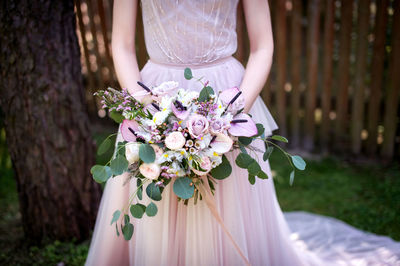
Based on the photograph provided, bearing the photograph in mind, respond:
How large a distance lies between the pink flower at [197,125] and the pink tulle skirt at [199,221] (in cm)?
38

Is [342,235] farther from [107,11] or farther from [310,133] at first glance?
[107,11]

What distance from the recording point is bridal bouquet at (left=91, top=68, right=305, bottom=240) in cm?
137

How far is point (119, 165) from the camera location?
1.39 meters

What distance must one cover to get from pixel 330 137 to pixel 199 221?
3086mm

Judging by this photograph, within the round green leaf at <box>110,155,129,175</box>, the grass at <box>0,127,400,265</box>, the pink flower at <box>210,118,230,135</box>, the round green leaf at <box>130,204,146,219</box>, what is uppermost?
the pink flower at <box>210,118,230,135</box>

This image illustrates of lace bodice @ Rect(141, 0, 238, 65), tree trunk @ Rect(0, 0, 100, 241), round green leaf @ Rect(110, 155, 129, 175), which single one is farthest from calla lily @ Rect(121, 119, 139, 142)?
tree trunk @ Rect(0, 0, 100, 241)

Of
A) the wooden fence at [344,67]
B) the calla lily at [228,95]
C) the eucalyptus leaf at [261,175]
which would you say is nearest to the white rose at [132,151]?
the calla lily at [228,95]

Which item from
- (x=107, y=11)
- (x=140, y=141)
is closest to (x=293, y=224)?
A: (x=140, y=141)

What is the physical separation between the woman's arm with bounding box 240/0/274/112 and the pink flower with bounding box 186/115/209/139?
0.40 metres

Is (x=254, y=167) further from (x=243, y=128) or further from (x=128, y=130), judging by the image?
(x=128, y=130)

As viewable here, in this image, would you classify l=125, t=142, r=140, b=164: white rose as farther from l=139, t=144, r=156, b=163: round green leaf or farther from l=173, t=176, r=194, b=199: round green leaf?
l=173, t=176, r=194, b=199: round green leaf

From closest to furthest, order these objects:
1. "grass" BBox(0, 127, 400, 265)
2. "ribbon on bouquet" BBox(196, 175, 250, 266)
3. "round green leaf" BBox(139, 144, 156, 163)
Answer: "round green leaf" BBox(139, 144, 156, 163), "ribbon on bouquet" BBox(196, 175, 250, 266), "grass" BBox(0, 127, 400, 265)

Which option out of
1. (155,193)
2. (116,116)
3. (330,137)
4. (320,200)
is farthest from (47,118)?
(330,137)

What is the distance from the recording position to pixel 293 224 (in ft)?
9.38
